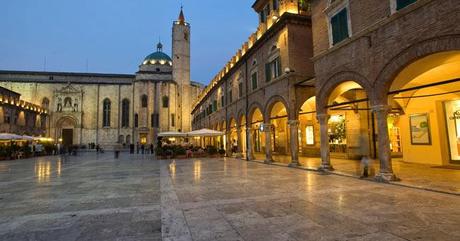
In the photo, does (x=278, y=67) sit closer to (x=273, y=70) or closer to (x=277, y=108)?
(x=273, y=70)

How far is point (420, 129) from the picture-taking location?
43.9 feet

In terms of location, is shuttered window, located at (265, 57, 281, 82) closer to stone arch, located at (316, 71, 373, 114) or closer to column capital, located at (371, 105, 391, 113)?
stone arch, located at (316, 71, 373, 114)

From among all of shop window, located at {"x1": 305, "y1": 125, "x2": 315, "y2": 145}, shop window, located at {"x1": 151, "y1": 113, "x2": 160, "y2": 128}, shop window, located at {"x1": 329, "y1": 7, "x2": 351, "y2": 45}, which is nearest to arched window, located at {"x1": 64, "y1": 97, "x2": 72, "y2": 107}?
shop window, located at {"x1": 151, "y1": 113, "x2": 160, "y2": 128}

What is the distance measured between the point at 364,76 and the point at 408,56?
1.81m

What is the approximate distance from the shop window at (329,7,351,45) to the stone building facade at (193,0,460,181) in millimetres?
40

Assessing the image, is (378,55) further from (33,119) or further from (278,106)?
(33,119)

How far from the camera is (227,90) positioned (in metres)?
26.8

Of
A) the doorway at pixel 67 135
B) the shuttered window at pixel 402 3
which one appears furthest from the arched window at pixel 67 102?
the shuttered window at pixel 402 3

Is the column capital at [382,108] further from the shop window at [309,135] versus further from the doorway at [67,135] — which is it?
the doorway at [67,135]

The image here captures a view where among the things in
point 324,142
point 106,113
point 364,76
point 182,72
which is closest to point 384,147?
point 364,76

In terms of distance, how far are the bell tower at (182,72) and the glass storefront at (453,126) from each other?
49.2m

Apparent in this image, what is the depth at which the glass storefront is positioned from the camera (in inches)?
456

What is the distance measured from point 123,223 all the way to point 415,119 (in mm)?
14751

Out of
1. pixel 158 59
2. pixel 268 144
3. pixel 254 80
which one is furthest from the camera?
Answer: pixel 158 59
